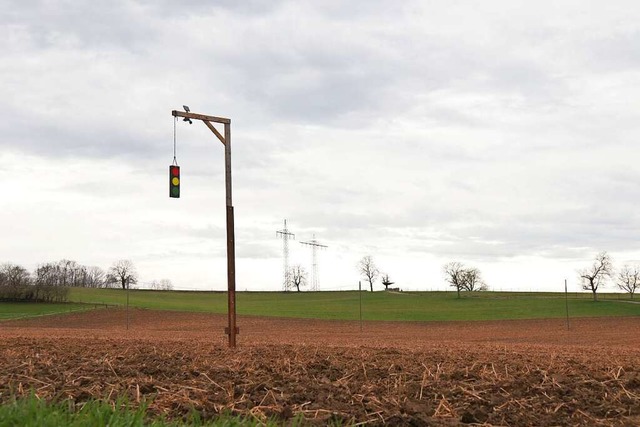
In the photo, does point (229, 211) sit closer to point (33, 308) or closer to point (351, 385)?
point (351, 385)

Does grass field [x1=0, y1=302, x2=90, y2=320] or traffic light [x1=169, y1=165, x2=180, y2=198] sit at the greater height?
traffic light [x1=169, y1=165, x2=180, y2=198]

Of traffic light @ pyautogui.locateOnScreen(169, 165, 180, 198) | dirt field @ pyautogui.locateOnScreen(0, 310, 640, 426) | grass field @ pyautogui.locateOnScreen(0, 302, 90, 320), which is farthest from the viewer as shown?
grass field @ pyautogui.locateOnScreen(0, 302, 90, 320)

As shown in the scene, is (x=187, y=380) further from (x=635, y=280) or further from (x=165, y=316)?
(x=635, y=280)

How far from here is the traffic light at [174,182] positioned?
13.9m

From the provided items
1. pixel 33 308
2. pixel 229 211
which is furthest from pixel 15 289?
pixel 229 211

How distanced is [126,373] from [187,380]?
100cm

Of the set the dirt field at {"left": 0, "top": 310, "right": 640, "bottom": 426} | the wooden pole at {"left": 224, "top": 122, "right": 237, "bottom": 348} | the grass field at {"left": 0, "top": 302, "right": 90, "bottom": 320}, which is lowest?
the grass field at {"left": 0, "top": 302, "right": 90, "bottom": 320}

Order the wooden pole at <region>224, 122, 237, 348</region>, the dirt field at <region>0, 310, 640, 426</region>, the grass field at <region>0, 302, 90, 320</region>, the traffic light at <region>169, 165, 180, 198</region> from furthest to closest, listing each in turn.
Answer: the grass field at <region>0, 302, 90, 320</region>
the wooden pole at <region>224, 122, 237, 348</region>
the traffic light at <region>169, 165, 180, 198</region>
the dirt field at <region>0, 310, 640, 426</region>

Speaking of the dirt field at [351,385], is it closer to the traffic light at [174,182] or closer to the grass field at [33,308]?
the traffic light at [174,182]

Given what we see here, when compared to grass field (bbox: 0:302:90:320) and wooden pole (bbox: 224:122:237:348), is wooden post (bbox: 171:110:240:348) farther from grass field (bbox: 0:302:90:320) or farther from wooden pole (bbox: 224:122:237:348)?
grass field (bbox: 0:302:90:320)

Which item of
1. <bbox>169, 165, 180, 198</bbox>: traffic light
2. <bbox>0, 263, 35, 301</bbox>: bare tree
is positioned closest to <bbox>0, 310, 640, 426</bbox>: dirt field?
<bbox>169, 165, 180, 198</bbox>: traffic light

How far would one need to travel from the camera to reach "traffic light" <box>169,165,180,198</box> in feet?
45.6

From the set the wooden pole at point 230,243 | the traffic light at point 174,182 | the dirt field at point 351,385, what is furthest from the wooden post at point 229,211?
the dirt field at point 351,385

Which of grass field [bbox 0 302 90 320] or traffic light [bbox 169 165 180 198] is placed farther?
grass field [bbox 0 302 90 320]
